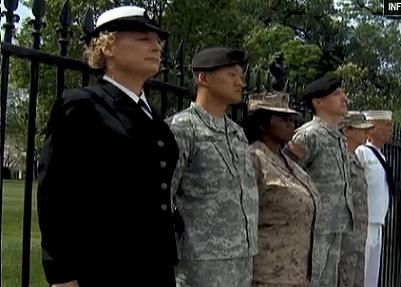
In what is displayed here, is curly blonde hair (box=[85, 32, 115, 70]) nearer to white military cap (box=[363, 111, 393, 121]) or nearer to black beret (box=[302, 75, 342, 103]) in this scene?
black beret (box=[302, 75, 342, 103])

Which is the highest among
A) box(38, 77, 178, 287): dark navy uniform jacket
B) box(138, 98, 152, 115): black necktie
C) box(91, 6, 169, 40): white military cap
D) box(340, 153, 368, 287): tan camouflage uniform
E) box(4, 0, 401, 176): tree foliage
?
box(4, 0, 401, 176): tree foliage

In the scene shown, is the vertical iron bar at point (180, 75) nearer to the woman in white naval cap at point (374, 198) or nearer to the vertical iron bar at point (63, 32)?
the vertical iron bar at point (63, 32)

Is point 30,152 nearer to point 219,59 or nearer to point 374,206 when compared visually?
point 219,59

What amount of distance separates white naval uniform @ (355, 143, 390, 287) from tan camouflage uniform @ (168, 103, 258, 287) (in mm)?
2767

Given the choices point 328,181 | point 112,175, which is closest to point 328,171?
point 328,181

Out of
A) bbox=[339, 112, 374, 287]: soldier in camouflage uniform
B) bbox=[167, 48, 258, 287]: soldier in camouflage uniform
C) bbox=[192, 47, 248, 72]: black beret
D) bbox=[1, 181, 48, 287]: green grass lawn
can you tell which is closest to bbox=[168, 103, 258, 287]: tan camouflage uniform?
bbox=[167, 48, 258, 287]: soldier in camouflage uniform

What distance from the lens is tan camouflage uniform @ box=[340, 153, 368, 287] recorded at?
5091mm

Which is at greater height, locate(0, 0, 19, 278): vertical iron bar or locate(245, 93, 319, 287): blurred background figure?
locate(0, 0, 19, 278): vertical iron bar

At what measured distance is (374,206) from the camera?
6.07 meters

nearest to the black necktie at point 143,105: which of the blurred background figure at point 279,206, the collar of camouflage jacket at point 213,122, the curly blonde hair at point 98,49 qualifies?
the curly blonde hair at point 98,49

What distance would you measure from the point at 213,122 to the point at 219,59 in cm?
28

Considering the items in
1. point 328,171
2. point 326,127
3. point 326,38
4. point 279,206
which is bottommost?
point 279,206

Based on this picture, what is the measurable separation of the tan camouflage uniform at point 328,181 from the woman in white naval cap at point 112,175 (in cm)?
189

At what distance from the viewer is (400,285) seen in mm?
7871
